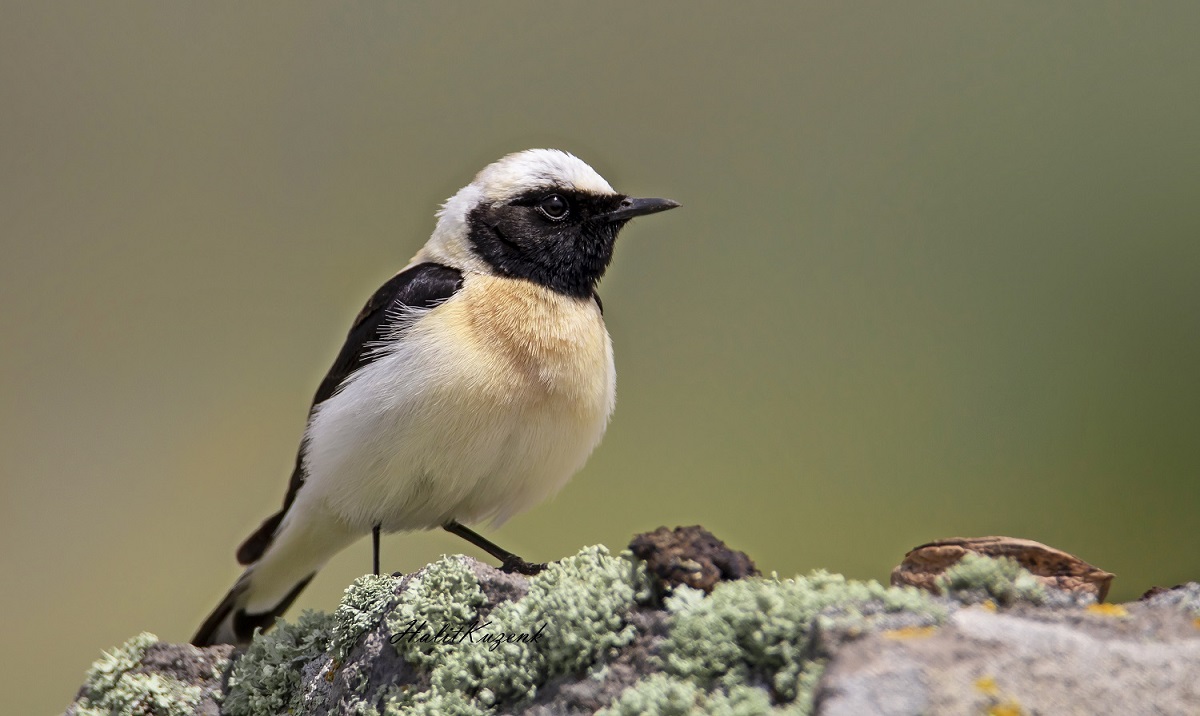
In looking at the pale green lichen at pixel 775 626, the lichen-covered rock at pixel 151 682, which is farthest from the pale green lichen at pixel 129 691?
the pale green lichen at pixel 775 626

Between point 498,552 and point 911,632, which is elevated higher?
point 911,632

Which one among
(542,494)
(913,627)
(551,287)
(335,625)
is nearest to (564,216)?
(551,287)

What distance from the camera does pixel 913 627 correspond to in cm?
189

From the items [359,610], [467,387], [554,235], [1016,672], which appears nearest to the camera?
[1016,672]

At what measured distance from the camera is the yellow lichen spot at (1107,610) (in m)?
2.04

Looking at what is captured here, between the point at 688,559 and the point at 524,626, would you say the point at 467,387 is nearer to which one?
the point at 524,626

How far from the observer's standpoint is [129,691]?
10.2 feet

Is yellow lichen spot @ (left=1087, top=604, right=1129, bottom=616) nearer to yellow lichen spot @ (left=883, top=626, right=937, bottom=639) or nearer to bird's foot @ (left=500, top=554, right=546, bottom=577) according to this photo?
yellow lichen spot @ (left=883, top=626, right=937, bottom=639)

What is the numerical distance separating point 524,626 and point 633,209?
7.73 feet

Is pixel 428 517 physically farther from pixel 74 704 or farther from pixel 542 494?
pixel 74 704

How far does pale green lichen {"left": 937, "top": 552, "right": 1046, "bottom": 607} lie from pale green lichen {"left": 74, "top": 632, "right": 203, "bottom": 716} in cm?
245

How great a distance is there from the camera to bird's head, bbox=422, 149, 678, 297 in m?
Answer: 4.23

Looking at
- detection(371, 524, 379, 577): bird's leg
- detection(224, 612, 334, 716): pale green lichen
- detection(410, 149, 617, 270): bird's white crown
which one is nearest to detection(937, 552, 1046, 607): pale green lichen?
detection(224, 612, 334, 716): pale green lichen

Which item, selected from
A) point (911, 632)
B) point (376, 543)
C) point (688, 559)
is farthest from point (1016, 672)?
point (376, 543)
